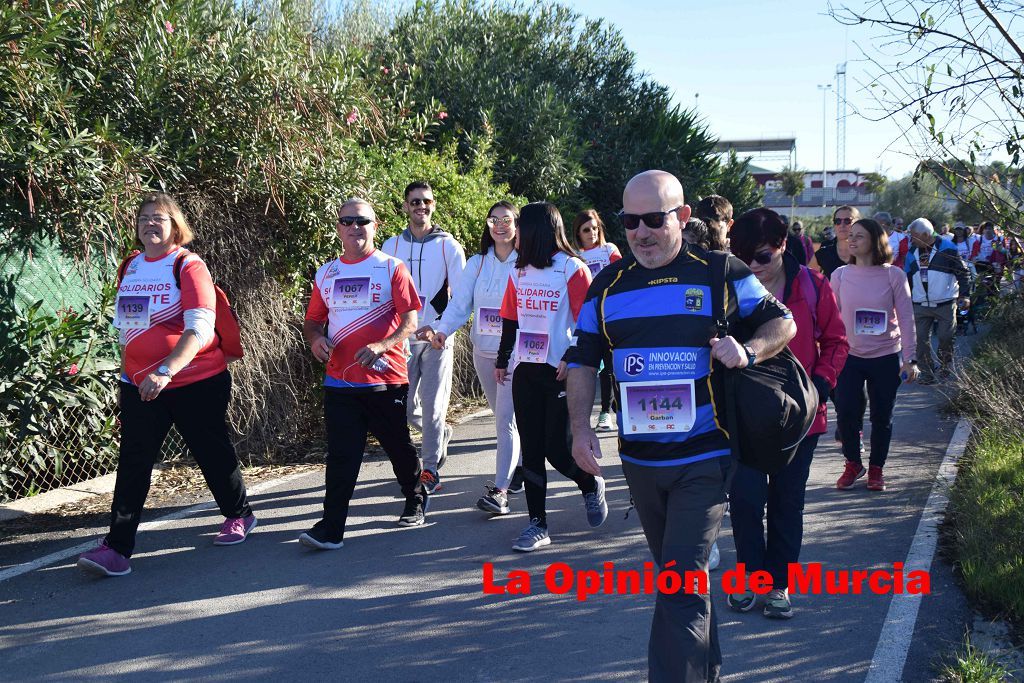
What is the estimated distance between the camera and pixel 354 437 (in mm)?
5957

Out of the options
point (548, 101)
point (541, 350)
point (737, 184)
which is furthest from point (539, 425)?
point (737, 184)

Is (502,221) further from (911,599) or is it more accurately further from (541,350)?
(911,599)

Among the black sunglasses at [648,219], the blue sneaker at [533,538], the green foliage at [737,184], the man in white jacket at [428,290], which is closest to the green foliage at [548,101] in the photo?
the green foliage at [737,184]

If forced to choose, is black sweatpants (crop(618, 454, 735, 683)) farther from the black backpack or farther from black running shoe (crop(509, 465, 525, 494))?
black running shoe (crop(509, 465, 525, 494))

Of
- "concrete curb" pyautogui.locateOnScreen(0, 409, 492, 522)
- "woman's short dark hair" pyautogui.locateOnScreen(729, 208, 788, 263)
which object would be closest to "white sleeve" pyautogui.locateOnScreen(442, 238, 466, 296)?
"concrete curb" pyautogui.locateOnScreen(0, 409, 492, 522)

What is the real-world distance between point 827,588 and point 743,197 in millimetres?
19438

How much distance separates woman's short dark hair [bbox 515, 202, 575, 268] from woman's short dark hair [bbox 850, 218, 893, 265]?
2479 millimetres

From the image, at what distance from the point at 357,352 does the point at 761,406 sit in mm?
3026

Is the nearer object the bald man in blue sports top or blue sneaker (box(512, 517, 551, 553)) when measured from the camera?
the bald man in blue sports top

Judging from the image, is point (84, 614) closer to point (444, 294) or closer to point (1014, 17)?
point (444, 294)

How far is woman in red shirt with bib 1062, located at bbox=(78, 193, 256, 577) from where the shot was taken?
5.44m

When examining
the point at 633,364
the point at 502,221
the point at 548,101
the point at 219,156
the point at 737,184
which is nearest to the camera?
the point at 633,364

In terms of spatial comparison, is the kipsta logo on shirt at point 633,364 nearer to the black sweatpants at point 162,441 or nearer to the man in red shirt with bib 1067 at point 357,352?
the man in red shirt with bib 1067 at point 357,352

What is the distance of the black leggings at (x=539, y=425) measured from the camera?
19.2 ft
